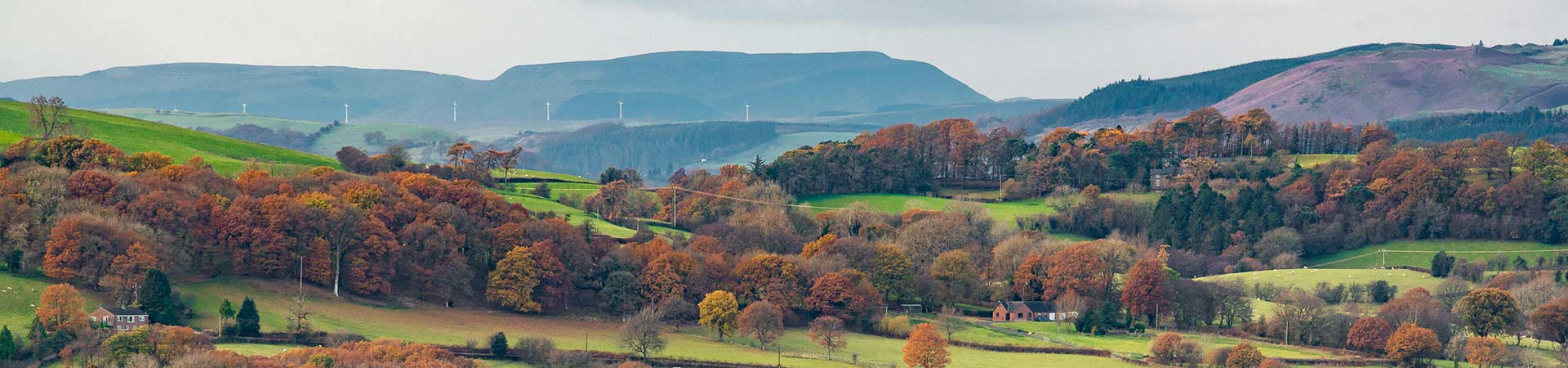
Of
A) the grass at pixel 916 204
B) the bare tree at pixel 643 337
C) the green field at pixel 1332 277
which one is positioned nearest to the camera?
the bare tree at pixel 643 337

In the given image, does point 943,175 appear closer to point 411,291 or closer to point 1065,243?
point 1065,243

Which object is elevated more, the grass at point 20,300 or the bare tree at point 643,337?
the grass at point 20,300

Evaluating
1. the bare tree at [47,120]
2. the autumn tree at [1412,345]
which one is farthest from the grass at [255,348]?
the autumn tree at [1412,345]

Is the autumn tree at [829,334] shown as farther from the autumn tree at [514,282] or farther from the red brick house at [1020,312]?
the autumn tree at [514,282]

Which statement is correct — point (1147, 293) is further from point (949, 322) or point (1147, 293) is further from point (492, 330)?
point (492, 330)

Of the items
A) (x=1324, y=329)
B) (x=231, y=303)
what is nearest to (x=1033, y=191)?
(x=1324, y=329)

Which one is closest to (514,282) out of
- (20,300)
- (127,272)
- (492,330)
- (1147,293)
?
(492,330)

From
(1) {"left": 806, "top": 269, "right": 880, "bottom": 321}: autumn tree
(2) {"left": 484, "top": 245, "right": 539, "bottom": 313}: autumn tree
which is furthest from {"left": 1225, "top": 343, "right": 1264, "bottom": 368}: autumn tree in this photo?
(2) {"left": 484, "top": 245, "right": 539, "bottom": 313}: autumn tree

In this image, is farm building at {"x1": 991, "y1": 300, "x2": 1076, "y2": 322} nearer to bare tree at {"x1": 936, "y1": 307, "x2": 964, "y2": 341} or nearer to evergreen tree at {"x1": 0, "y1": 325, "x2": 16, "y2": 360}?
bare tree at {"x1": 936, "y1": 307, "x2": 964, "y2": 341}
